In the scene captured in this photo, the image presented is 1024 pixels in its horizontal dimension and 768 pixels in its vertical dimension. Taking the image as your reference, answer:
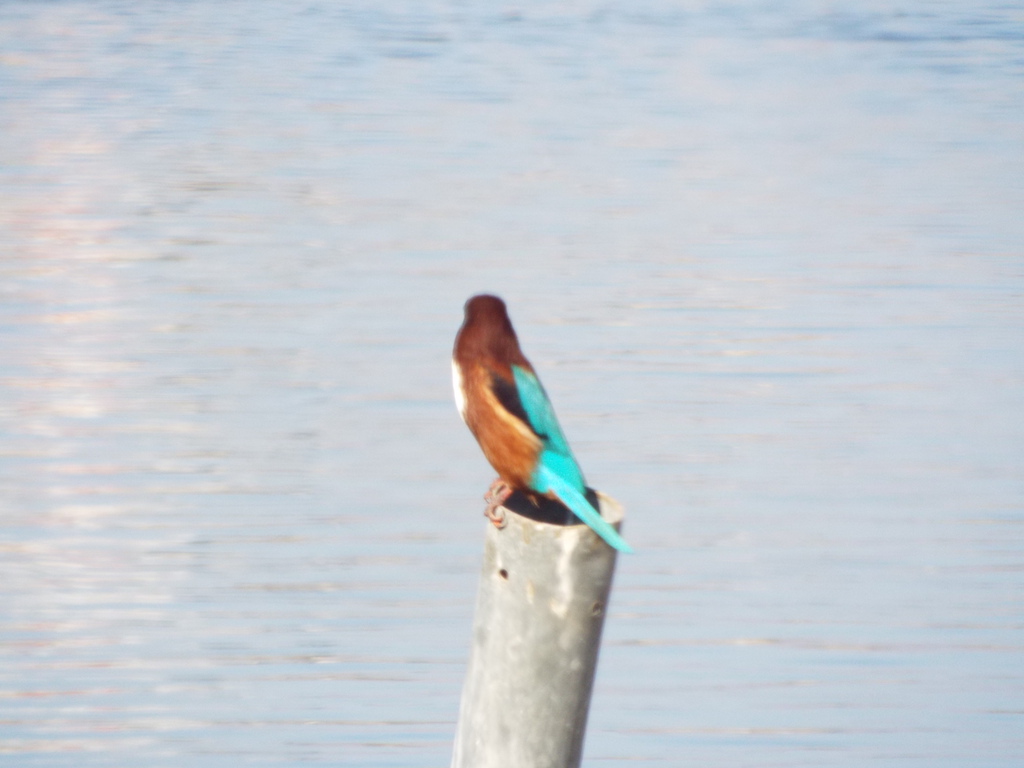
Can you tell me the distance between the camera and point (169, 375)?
5.62 metres

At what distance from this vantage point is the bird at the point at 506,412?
7.91ft

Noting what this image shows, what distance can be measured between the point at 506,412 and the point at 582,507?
52cm

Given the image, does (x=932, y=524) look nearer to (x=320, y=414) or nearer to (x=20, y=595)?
(x=320, y=414)

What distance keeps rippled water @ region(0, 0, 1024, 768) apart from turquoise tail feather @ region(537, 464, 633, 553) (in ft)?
3.73

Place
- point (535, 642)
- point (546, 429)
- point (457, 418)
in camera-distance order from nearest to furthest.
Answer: point (535, 642) < point (546, 429) < point (457, 418)

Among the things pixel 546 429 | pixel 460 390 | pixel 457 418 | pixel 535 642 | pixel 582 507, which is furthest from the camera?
pixel 457 418

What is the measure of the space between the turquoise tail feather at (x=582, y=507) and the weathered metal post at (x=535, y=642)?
0.02 metres

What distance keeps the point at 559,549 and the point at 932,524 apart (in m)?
2.81

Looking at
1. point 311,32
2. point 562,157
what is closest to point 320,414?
point 562,157

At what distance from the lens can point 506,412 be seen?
2570 mm

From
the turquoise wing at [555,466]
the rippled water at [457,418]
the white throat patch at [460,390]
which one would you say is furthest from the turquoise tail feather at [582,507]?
the rippled water at [457,418]

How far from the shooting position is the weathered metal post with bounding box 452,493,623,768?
191 centimetres

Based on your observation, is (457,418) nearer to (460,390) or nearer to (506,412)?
(460,390)

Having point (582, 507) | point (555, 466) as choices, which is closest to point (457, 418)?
point (555, 466)
